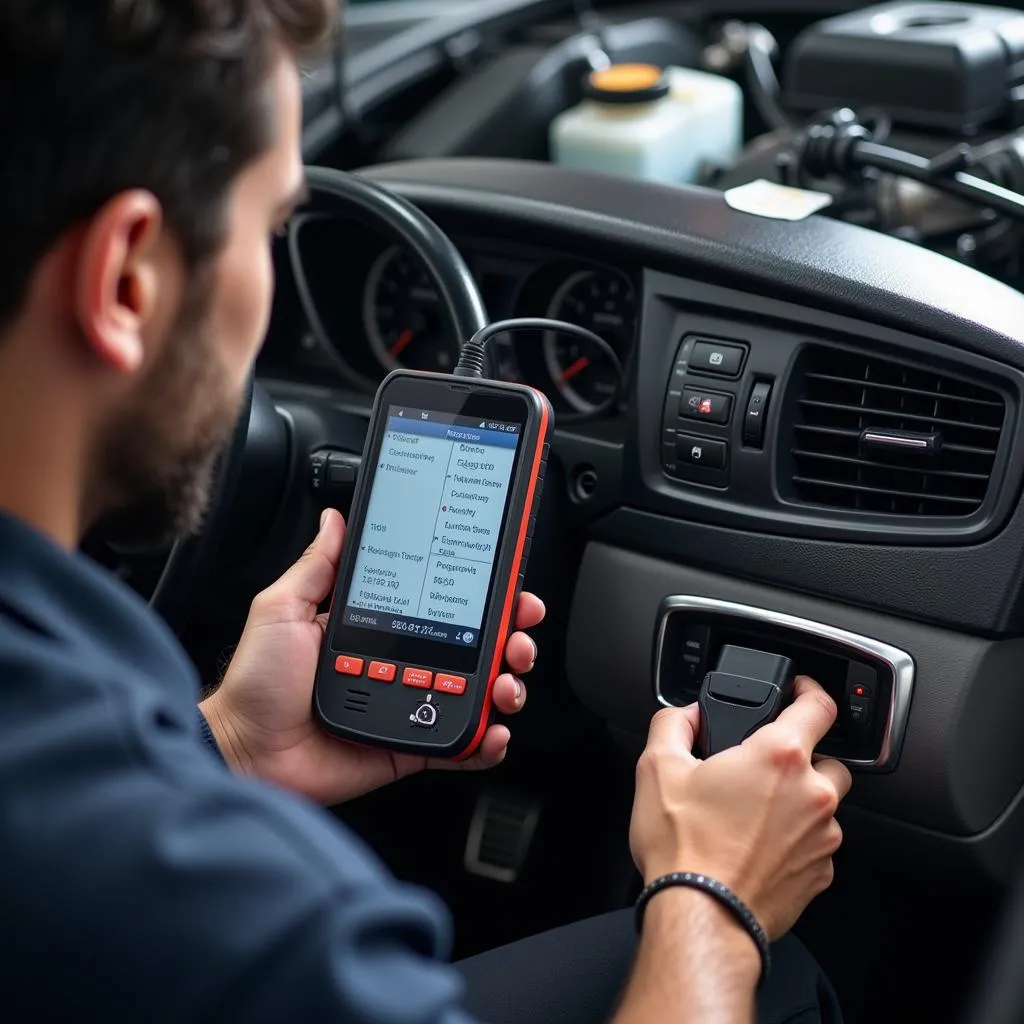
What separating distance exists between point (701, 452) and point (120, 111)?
0.62 metres

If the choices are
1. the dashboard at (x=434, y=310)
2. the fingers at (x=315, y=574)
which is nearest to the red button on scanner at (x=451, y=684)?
Result: the fingers at (x=315, y=574)

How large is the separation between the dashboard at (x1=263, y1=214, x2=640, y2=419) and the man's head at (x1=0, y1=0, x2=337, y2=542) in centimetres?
56

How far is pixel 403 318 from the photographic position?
4.46 ft

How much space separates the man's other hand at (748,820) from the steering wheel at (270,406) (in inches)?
15.1

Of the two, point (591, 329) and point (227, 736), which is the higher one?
point (591, 329)

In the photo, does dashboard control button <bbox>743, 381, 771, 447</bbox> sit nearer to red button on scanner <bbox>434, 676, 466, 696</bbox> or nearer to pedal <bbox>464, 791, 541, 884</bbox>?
red button on scanner <bbox>434, 676, 466, 696</bbox>

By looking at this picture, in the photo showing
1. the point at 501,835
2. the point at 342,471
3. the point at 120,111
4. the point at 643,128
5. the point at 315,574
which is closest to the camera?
the point at 120,111

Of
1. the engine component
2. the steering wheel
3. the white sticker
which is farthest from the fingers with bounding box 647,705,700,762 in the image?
Result: the engine component

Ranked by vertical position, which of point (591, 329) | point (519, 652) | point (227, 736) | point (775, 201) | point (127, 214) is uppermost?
point (127, 214)

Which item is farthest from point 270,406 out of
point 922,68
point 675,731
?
point 922,68

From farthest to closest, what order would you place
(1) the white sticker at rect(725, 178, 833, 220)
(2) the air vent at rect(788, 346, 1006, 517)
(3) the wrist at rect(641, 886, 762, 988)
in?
1. (1) the white sticker at rect(725, 178, 833, 220)
2. (2) the air vent at rect(788, 346, 1006, 517)
3. (3) the wrist at rect(641, 886, 762, 988)

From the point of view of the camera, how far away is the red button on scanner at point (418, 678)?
1006 millimetres

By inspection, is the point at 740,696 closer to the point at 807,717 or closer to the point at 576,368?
the point at 807,717

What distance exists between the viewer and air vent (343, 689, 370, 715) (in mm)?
1011
